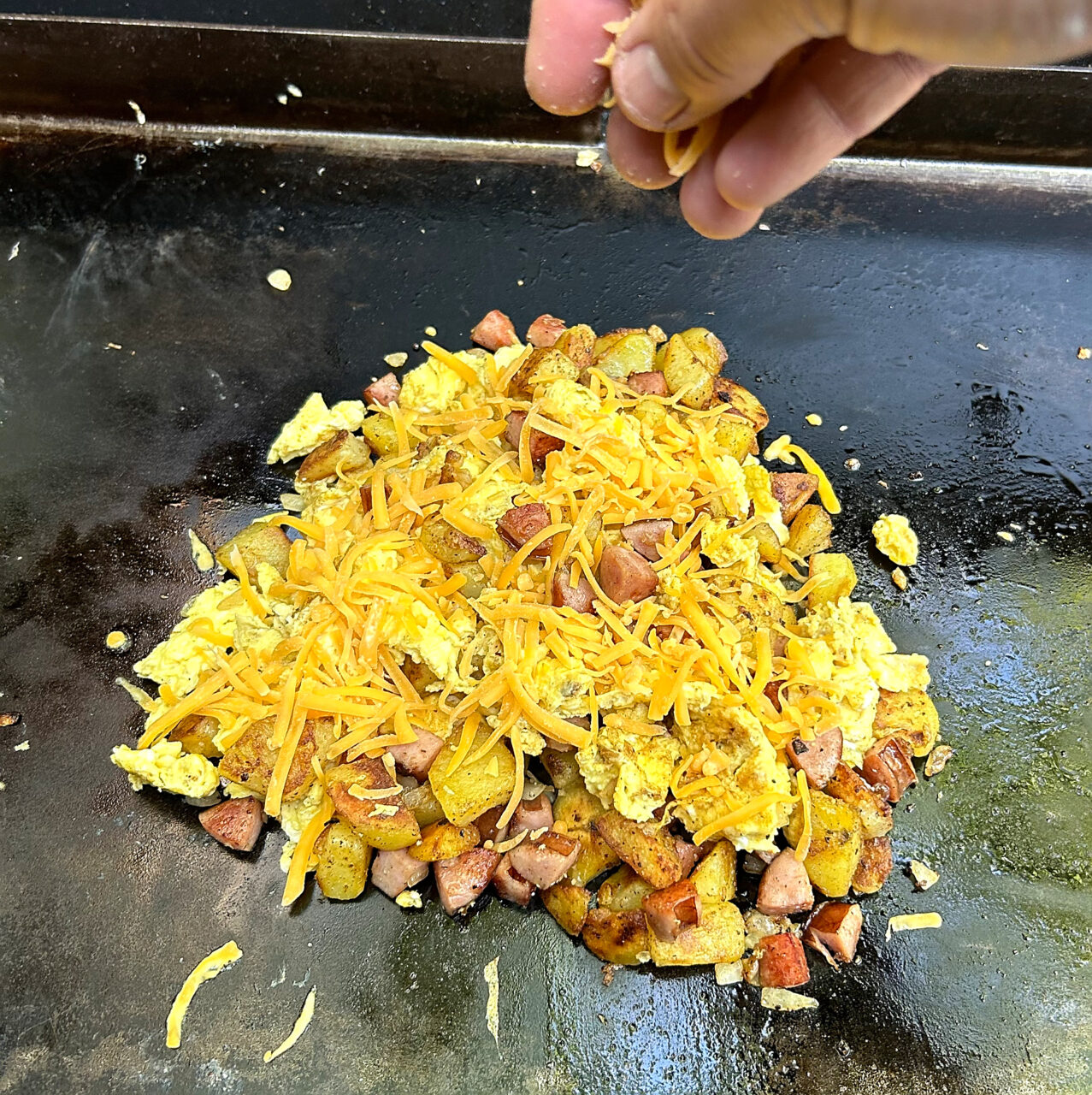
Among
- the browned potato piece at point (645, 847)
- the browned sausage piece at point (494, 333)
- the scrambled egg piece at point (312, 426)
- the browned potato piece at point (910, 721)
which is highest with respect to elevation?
the browned sausage piece at point (494, 333)

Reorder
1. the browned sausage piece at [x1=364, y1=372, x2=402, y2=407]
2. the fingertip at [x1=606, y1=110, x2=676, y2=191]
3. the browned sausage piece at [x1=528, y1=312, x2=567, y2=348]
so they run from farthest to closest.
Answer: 1. the browned sausage piece at [x1=528, y1=312, x2=567, y2=348]
2. the browned sausage piece at [x1=364, y1=372, x2=402, y2=407]
3. the fingertip at [x1=606, y1=110, x2=676, y2=191]

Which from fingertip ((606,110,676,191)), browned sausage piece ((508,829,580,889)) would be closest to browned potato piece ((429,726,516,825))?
browned sausage piece ((508,829,580,889))

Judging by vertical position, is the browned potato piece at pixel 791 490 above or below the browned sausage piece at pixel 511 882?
above

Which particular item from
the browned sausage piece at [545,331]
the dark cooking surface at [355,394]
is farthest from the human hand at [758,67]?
the dark cooking surface at [355,394]

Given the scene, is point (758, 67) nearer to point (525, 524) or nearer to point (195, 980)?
point (525, 524)

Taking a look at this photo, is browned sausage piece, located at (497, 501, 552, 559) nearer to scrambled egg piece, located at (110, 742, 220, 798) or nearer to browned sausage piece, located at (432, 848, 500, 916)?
browned sausage piece, located at (432, 848, 500, 916)

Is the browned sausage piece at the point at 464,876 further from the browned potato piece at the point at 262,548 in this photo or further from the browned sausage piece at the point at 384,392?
the browned sausage piece at the point at 384,392
